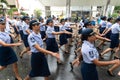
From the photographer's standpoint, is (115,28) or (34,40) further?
(115,28)

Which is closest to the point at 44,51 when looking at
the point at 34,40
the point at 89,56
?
the point at 34,40

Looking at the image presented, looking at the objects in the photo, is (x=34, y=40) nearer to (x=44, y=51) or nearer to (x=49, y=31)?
(x=44, y=51)

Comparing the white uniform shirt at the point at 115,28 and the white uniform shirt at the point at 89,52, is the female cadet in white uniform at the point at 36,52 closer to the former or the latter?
the white uniform shirt at the point at 89,52

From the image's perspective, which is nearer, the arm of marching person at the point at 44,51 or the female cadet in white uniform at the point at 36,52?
the arm of marching person at the point at 44,51

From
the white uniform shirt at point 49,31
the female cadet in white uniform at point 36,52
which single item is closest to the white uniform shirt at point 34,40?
the female cadet in white uniform at point 36,52

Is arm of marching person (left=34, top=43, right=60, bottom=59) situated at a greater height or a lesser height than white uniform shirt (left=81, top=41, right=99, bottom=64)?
lesser

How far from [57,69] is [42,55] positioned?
196 cm

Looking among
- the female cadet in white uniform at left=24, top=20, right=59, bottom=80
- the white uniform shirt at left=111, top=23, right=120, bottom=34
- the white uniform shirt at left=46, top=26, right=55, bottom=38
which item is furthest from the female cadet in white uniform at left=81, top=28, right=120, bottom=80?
the white uniform shirt at left=111, top=23, right=120, bottom=34

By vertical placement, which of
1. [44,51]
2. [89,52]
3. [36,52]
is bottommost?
[36,52]

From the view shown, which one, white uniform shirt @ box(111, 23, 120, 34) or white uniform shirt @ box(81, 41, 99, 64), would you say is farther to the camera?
white uniform shirt @ box(111, 23, 120, 34)

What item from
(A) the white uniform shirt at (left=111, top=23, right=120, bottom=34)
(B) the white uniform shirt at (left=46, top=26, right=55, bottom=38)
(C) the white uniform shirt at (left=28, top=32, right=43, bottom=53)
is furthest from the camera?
(A) the white uniform shirt at (left=111, top=23, right=120, bottom=34)

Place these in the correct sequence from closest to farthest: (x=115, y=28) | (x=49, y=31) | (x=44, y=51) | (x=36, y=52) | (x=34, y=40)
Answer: (x=44, y=51) < (x=34, y=40) < (x=36, y=52) < (x=49, y=31) < (x=115, y=28)

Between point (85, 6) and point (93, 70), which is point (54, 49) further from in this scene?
point (85, 6)

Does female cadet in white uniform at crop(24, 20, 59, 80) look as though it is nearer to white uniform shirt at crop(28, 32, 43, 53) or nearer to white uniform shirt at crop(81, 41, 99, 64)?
white uniform shirt at crop(28, 32, 43, 53)
